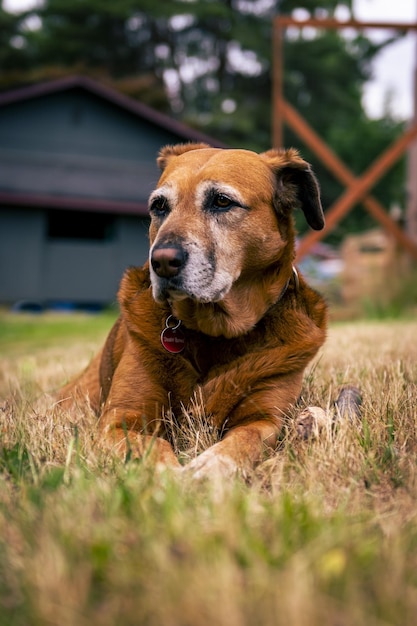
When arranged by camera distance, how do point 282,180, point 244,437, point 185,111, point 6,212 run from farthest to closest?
point 185,111
point 6,212
point 282,180
point 244,437

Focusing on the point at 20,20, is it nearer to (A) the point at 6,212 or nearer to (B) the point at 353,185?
(A) the point at 6,212

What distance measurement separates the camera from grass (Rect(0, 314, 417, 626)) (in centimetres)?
136

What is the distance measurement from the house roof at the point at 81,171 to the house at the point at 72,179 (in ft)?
0.09

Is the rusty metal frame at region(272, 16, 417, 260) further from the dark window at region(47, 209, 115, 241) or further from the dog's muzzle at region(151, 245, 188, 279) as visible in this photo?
the dark window at region(47, 209, 115, 241)

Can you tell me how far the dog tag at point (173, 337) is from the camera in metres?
3.08

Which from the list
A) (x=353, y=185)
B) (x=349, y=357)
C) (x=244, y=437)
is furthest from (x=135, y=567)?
(x=353, y=185)

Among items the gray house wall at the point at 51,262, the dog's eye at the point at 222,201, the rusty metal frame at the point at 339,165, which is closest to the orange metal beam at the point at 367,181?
the rusty metal frame at the point at 339,165

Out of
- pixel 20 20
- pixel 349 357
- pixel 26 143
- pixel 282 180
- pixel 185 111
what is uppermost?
pixel 20 20

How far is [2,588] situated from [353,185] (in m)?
10.5

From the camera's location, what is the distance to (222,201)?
3.13 meters

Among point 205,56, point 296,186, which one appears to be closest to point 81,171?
point 205,56

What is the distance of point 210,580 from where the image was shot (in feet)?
4.53

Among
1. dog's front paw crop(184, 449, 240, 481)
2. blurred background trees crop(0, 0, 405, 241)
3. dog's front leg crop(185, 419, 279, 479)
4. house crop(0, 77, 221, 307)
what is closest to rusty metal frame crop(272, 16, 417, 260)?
house crop(0, 77, 221, 307)

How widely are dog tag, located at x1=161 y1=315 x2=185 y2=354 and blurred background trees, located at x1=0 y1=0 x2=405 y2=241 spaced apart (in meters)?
22.6
